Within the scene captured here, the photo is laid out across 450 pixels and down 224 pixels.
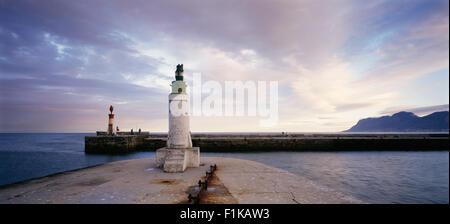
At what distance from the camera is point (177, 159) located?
379 inches

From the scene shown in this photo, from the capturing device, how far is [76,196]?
19.0ft

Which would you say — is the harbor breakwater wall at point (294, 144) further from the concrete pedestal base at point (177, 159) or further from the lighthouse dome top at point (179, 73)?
the lighthouse dome top at point (179, 73)

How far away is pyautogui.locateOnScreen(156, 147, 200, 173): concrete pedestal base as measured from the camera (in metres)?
9.21

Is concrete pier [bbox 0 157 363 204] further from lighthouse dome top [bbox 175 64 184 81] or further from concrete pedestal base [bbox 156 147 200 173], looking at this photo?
lighthouse dome top [bbox 175 64 184 81]

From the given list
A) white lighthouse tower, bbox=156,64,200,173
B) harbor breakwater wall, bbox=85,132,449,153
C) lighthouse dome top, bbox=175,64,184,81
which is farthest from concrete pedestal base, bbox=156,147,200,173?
harbor breakwater wall, bbox=85,132,449,153

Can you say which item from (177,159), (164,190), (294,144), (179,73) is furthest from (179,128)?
(294,144)

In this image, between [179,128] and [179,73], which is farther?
[179,73]

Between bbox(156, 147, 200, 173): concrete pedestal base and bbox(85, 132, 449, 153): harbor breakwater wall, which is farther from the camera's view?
bbox(85, 132, 449, 153): harbor breakwater wall

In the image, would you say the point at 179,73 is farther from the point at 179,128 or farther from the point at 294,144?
the point at 294,144

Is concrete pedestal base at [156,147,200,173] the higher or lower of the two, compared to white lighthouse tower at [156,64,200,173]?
lower

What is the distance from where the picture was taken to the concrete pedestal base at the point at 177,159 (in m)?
9.21
